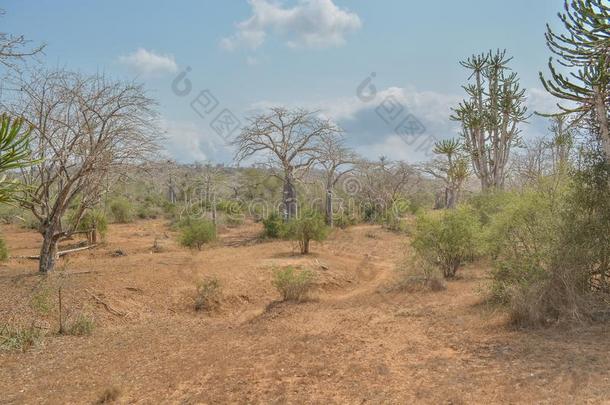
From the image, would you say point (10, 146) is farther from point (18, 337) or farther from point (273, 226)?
point (273, 226)

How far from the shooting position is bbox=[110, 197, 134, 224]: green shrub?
30.4 m

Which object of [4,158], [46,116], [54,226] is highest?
[46,116]

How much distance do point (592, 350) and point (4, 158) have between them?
6493 mm

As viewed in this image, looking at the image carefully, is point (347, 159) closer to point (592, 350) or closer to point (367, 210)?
point (367, 210)

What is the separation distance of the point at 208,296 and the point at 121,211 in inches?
892

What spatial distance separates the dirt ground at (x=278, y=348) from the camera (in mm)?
5035

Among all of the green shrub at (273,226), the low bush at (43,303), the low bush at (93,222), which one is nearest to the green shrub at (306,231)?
the green shrub at (273,226)

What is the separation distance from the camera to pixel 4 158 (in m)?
4.12

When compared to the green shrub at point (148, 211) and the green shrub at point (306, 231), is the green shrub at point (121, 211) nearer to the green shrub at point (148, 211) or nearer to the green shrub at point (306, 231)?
the green shrub at point (148, 211)

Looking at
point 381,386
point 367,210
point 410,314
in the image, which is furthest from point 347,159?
point 381,386

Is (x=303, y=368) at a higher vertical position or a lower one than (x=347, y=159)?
lower

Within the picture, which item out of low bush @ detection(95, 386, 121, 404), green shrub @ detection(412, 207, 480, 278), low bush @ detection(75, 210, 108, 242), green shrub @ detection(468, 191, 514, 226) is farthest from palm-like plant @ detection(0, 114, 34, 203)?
low bush @ detection(75, 210, 108, 242)

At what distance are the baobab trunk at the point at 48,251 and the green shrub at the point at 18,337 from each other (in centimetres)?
317

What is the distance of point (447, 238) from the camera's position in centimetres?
1166
